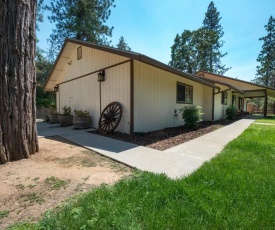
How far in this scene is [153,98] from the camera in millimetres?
8117

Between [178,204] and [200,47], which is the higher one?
[200,47]

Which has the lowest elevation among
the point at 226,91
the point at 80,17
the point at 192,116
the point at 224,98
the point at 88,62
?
the point at 192,116

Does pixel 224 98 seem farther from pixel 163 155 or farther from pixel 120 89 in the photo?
pixel 163 155

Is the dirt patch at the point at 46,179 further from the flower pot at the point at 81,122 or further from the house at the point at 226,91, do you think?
the house at the point at 226,91

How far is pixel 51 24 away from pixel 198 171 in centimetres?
2342

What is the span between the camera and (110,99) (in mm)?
8156

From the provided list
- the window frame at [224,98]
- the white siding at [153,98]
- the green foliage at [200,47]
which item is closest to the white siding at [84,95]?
the white siding at [153,98]

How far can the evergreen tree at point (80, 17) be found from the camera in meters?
20.2

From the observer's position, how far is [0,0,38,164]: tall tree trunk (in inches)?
150

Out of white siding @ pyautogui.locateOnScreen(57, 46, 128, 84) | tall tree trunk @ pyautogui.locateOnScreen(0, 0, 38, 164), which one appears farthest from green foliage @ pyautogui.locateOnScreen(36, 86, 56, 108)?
tall tree trunk @ pyautogui.locateOnScreen(0, 0, 38, 164)

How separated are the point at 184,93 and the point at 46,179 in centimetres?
899

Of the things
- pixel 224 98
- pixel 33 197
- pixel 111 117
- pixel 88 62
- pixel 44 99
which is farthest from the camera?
pixel 44 99

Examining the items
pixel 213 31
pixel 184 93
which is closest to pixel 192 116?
pixel 184 93

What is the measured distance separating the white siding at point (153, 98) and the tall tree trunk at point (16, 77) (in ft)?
12.3
